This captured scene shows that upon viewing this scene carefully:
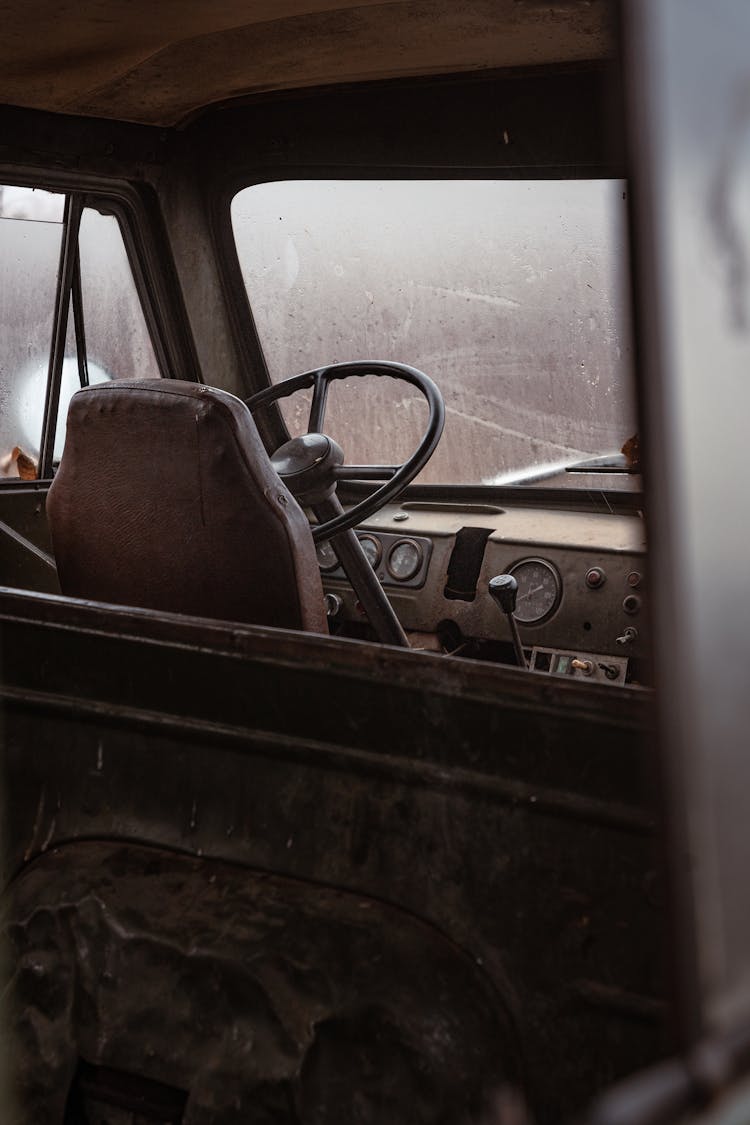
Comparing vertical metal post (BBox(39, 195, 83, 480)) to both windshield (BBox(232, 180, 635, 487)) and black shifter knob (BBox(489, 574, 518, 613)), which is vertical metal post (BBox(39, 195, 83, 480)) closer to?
windshield (BBox(232, 180, 635, 487))

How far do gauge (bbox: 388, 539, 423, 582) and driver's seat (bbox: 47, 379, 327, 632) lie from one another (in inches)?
51.9

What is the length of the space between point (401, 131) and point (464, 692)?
7.08 feet

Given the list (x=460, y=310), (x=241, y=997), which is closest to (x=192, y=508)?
(x=241, y=997)

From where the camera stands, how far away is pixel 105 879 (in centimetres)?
163

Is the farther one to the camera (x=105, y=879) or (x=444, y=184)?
(x=444, y=184)

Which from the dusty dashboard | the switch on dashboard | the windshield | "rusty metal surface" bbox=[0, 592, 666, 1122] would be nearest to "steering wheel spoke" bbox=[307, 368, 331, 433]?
the windshield

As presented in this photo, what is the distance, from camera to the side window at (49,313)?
9.96 feet

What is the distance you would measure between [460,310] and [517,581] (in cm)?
72

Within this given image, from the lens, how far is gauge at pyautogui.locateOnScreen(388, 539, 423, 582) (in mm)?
3420

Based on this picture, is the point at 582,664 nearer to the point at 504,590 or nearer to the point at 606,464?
the point at 504,590

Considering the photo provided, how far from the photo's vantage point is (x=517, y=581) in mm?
3225

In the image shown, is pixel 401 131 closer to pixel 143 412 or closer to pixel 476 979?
pixel 143 412

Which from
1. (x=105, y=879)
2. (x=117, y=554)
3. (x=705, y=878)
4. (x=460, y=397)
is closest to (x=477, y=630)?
(x=460, y=397)

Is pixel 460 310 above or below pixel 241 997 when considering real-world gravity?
above
